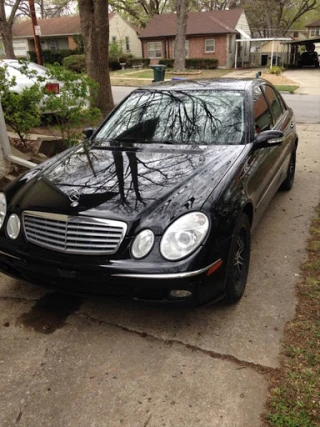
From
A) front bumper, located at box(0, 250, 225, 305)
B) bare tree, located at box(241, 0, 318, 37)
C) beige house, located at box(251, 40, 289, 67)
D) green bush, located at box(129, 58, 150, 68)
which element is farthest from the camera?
bare tree, located at box(241, 0, 318, 37)

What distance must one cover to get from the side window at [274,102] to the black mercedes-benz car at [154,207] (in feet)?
2.49

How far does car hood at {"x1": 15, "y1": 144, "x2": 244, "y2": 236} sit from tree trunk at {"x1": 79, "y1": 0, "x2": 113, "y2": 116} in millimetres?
5582

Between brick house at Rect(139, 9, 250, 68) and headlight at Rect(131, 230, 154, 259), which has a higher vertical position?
brick house at Rect(139, 9, 250, 68)

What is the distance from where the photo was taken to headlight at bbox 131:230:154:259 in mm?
2449

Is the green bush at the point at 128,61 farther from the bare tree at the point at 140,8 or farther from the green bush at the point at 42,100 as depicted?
the green bush at the point at 42,100

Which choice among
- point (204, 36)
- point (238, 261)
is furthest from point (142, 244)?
point (204, 36)

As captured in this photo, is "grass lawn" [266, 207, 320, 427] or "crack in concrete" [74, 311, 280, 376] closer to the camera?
"grass lawn" [266, 207, 320, 427]

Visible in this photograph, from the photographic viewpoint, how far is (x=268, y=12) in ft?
147

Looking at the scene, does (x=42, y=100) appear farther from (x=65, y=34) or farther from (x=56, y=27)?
(x=56, y=27)

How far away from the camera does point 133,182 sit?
2928 mm

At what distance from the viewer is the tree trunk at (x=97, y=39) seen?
8180mm

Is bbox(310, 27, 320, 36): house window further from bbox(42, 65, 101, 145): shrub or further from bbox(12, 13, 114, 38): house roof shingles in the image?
bbox(42, 65, 101, 145): shrub

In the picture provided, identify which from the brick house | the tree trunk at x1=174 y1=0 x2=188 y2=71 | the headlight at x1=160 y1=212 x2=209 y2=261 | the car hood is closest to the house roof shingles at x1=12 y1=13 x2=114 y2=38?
the brick house

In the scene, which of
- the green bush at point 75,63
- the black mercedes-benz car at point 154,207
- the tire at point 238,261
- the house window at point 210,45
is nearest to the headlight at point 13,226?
the black mercedes-benz car at point 154,207
